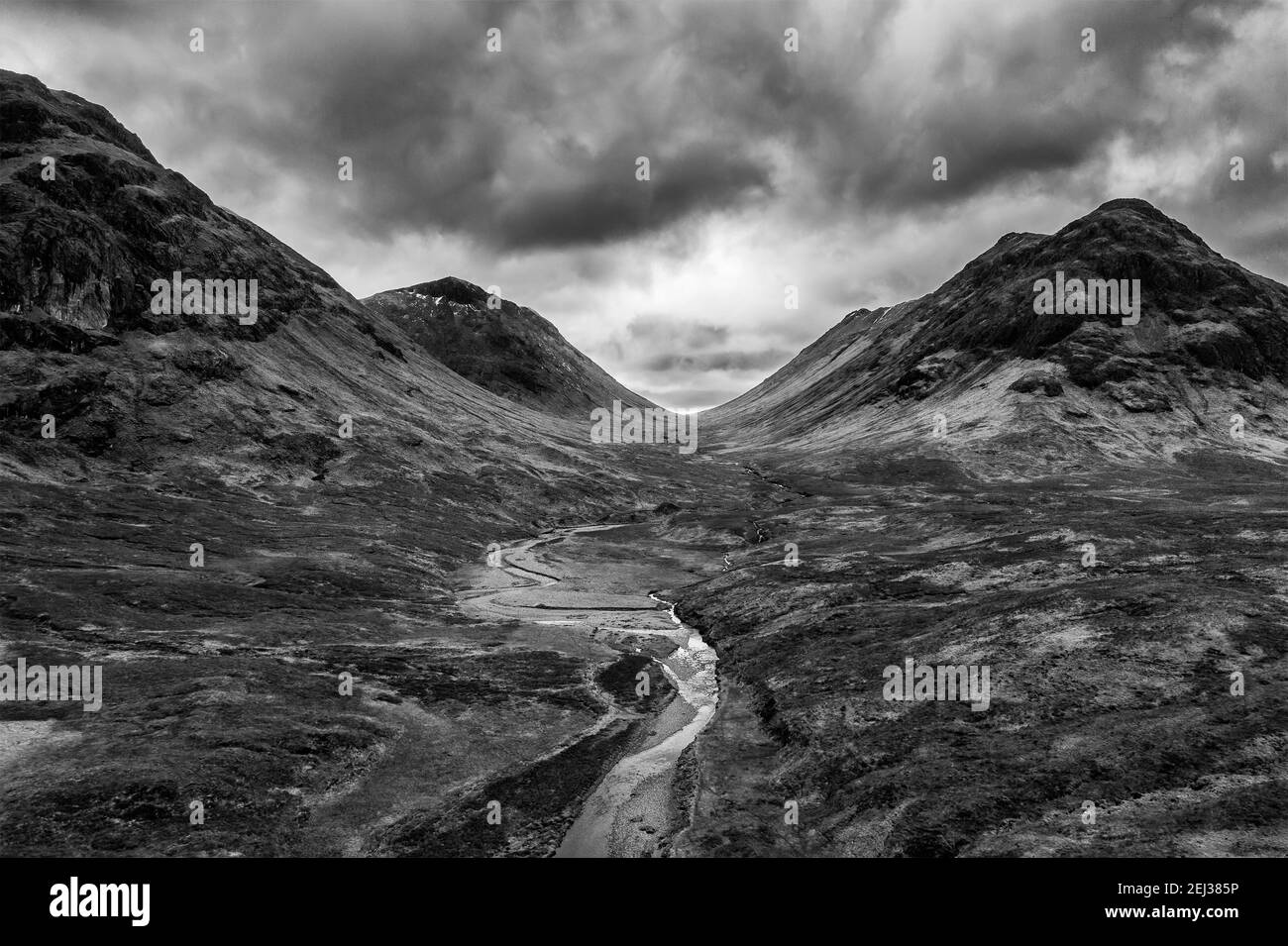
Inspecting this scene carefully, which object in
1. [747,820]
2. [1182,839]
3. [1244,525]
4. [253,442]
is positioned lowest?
[747,820]

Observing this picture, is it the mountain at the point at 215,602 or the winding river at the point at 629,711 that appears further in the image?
the mountain at the point at 215,602

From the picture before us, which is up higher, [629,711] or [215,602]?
[215,602]

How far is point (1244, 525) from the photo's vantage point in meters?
91.5

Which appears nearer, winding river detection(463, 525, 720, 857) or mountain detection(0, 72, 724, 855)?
winding river detection(463, 525, 720, 857)

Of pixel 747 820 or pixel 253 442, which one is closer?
pixel 747 820

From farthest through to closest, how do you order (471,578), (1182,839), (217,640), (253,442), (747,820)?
(253,442), (471,578), (217,640), (747,820), (1182,839)

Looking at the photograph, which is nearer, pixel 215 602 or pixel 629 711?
pixel 629 711

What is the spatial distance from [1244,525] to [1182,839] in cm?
8159

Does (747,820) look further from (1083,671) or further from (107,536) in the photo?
(107,536)
